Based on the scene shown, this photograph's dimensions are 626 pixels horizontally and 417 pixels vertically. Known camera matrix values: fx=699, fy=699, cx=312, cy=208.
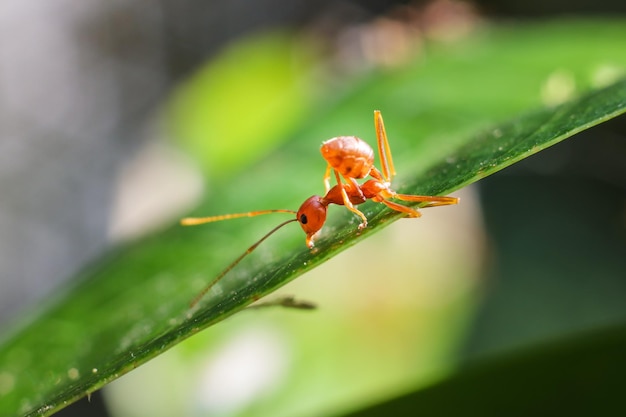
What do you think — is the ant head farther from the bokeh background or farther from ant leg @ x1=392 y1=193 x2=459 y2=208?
the bokeh background

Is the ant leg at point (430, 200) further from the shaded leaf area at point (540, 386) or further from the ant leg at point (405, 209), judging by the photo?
the shaded leaf area at point (540, 386)

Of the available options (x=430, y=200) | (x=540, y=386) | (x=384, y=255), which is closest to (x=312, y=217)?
(x=430, y=200)

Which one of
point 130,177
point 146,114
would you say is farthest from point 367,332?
point 146,114

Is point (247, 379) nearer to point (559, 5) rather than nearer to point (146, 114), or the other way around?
point (559, 5)

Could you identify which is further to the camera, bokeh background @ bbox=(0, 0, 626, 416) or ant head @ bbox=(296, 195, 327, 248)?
bokeh background @ bbox=(0, 0, 626, 416)

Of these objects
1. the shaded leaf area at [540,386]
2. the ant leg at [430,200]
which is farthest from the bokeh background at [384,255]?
the ant leg at [430,200]

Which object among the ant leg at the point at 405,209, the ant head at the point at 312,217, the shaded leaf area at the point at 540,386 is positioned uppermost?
the ant head at the point at 312,217

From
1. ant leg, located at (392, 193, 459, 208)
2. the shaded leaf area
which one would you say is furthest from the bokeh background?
ant leg, located at (392, 193, 459, 208)

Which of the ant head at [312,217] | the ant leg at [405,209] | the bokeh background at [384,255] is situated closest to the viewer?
the ant leg at [405,209]
